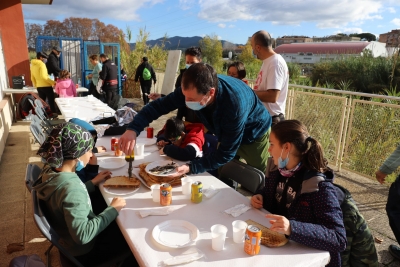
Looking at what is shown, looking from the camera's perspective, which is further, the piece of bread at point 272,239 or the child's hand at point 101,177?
the child's hand at point 101,177

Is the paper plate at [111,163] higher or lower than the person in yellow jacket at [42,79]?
lower

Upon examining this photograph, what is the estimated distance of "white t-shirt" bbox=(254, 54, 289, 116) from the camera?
120 inches

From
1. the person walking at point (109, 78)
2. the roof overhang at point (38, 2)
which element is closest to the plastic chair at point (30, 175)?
the person walking at point (109, 78)

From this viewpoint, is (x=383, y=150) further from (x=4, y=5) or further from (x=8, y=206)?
(x=4, y=5)

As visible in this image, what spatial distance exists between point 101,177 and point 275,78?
2.04 metres

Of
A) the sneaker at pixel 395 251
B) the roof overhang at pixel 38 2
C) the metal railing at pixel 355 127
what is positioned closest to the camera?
the sneaker at pixel 395 251

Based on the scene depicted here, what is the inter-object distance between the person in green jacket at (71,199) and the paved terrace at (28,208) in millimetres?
952

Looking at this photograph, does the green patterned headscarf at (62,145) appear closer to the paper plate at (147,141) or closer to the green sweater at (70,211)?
the green sweater at (70,211)

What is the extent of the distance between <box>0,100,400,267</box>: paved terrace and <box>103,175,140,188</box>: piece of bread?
0.97m

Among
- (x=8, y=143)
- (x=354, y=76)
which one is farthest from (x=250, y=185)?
(x=354, y=76)

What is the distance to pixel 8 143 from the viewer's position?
565 centimetres

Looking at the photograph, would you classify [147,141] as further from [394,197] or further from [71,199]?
[394,197]

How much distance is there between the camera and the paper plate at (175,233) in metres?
1.39

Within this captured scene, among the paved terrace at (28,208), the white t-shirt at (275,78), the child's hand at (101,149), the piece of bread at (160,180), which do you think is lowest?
the paved terrace at (28,208)
